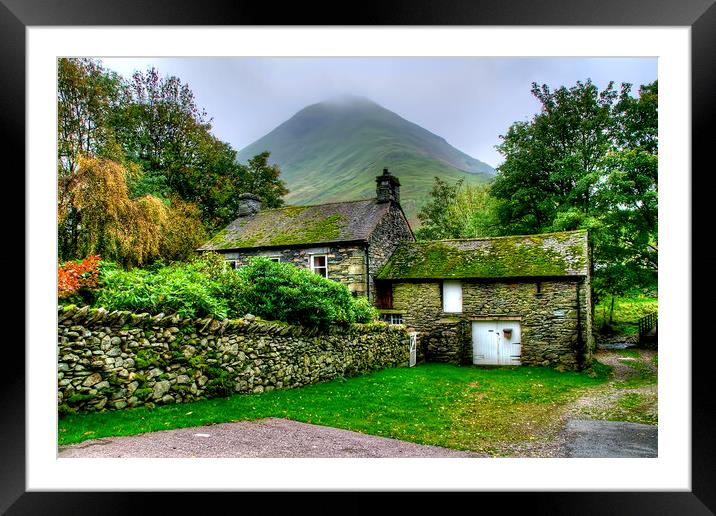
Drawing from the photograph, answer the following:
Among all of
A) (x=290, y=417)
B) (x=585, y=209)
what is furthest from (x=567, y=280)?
(x=290, y=417)

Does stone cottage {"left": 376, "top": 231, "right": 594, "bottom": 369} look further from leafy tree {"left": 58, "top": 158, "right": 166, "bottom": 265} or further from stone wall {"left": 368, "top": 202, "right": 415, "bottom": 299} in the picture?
leafy tree {"left": 58, "top": 158, "right": 166, "bottom": 265}

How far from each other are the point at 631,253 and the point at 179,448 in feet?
37.5

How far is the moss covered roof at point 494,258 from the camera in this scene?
1155 cm

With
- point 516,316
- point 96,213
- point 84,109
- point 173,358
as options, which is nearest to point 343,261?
point 516,316

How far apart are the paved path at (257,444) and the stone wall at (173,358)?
791mm

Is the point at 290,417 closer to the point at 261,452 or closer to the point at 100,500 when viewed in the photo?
the point at 261,452

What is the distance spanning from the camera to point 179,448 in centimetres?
367

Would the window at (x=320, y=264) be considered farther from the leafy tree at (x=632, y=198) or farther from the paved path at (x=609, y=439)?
the paved path at (x=609, y=439)

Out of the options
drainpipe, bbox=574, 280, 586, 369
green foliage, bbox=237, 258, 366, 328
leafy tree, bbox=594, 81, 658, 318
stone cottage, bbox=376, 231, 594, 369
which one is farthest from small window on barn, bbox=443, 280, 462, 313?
green foliage, bbox=237, 258, 366, 328

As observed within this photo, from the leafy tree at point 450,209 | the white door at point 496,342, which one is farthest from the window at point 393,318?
the leafy tree at point 450,209

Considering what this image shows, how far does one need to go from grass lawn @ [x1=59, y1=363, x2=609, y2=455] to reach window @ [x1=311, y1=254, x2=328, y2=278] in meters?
4.73

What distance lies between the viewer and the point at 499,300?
11.9 m

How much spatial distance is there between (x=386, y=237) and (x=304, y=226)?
9.02ft

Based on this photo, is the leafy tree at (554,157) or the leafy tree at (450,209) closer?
the leafy tree at (554,157)
